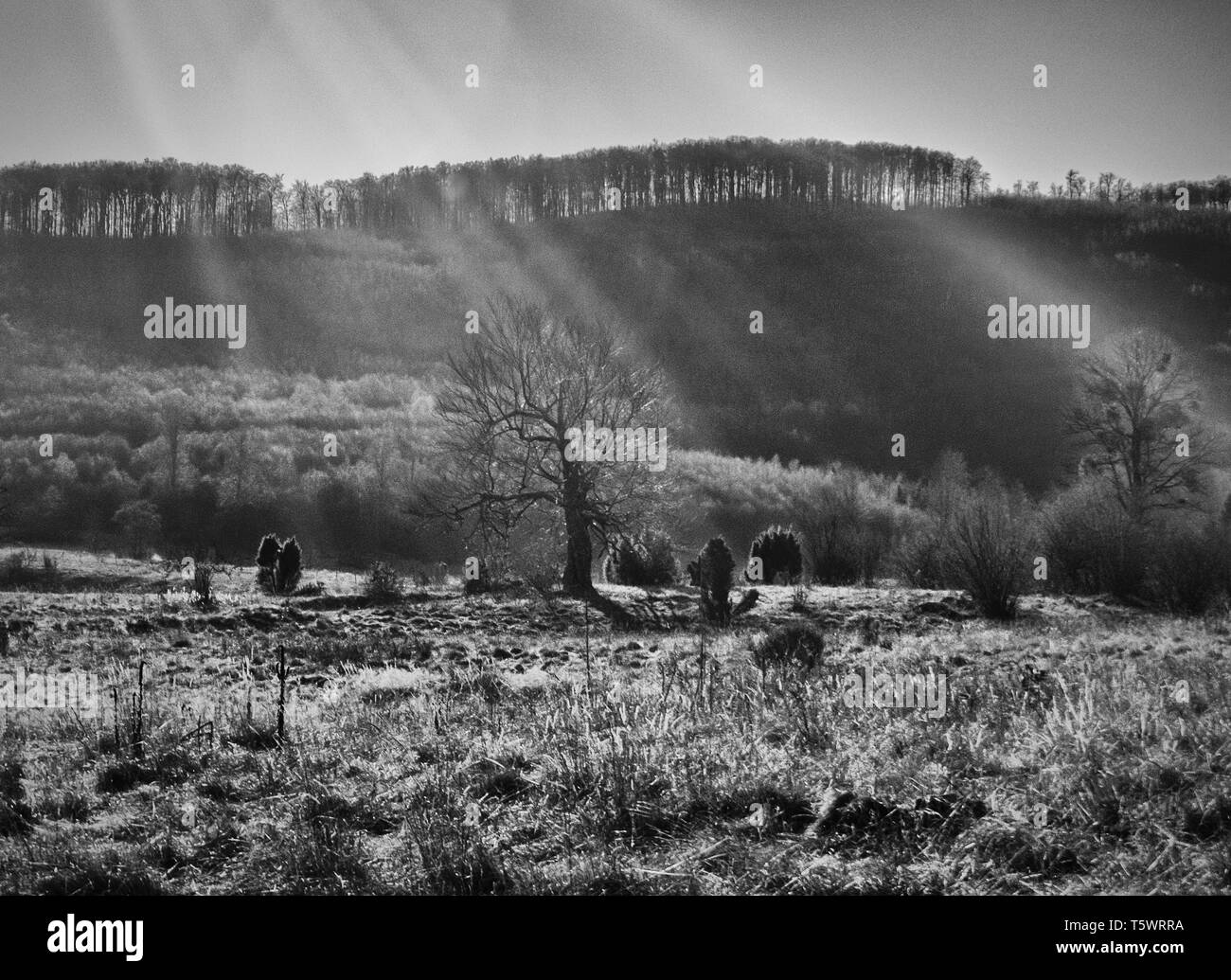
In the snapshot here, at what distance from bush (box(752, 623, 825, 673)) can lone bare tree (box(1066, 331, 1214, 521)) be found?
27051 millimetres

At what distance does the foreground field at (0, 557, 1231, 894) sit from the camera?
4703mm

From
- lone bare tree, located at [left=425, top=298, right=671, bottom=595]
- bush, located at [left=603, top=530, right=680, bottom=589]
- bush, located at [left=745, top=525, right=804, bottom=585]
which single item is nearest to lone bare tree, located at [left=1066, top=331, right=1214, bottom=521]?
bush, located at [left=745, top=525, right=804, bottom=585]

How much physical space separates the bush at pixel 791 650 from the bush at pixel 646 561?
16.6 m

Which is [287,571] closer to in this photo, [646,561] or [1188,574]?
[646,561]

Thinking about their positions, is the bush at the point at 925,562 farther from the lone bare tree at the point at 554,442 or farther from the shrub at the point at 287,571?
the shrub at the point at 287,571

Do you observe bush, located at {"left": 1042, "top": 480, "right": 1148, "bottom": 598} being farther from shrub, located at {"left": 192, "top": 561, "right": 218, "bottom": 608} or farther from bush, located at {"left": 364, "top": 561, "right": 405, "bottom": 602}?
shrub, located at {"left": 192, "top": 561, "right": 218, "bottom": 608}

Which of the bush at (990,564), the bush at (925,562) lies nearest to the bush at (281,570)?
the bush at (990,564)

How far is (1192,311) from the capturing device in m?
79.2

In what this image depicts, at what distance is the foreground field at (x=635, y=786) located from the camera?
15.4 feet

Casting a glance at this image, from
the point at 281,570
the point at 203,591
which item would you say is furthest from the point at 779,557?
the point at 203,591

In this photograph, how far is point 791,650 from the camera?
11.5 metres
